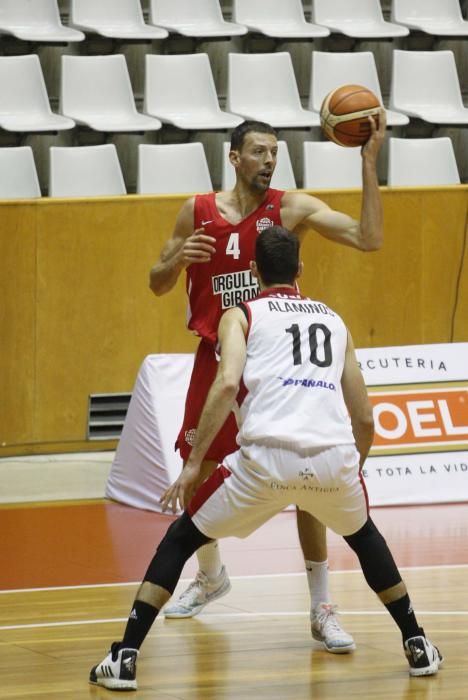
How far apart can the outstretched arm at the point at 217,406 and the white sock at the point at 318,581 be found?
0.94 meters

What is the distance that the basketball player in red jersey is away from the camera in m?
5.70

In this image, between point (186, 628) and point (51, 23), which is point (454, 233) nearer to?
point (51, 23)

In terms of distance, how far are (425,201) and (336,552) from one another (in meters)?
3.66

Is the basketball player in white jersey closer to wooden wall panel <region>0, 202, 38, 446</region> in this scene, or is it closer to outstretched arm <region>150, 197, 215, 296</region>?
outstretched arm <region>150, 197, 215, 296</region>

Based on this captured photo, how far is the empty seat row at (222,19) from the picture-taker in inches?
451

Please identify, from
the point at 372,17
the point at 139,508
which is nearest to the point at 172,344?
the point at 139,508

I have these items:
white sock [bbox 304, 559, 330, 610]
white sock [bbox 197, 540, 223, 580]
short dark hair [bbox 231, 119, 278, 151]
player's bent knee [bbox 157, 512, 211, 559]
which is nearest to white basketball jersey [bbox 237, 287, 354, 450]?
player's bent knee [bbox 157, 512, 211, 559]

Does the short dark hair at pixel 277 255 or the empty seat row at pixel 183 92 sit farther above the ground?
the short dark hair at pixel 277 255

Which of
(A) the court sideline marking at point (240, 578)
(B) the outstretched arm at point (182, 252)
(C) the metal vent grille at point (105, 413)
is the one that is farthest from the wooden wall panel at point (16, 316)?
(B) the outstretched arm at point (182, 252)

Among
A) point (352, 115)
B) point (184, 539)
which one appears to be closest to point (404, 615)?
point (184, 539)

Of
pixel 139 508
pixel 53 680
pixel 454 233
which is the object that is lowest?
pixel 139 508

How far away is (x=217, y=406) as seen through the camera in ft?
15.6

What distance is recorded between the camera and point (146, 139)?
37.3 feet

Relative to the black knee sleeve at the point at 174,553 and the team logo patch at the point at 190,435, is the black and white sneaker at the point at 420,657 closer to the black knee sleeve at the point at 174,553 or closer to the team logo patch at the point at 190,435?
the black knee sleeve at the point at 174,553
